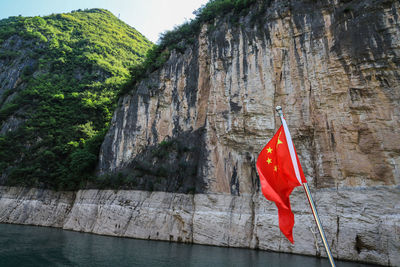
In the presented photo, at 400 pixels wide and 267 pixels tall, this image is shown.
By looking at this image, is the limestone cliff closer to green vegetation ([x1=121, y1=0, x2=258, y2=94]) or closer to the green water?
green vegetation ([x1=121, y1=0, x2=258, y2=94])

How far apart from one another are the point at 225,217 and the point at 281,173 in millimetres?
14284

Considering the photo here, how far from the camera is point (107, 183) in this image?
2594 cm

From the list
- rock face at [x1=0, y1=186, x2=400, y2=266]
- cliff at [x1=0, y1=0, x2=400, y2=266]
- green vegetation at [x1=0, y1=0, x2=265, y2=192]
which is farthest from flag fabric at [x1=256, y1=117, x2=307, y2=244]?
green vegetation at [x1=0, y1=0, x2=265, y2=192]

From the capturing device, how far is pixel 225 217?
1930 centimetres

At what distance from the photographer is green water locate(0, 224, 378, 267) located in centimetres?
1262

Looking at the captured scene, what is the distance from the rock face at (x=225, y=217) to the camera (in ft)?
48.9

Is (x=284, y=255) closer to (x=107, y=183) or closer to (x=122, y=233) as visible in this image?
(x=122, y=233)

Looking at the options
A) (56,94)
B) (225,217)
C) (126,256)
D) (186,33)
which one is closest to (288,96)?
(225,217)

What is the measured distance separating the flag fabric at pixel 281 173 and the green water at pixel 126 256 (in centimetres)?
869

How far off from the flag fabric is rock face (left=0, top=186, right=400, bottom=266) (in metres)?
10.1

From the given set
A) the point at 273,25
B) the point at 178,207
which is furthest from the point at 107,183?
the point at 273,25

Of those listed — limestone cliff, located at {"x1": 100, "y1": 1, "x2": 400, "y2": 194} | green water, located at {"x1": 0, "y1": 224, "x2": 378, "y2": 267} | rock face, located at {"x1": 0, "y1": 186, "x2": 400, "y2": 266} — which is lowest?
green water, located at {"x1": 0, "y1": 224, "x2": 378, "y2": 267}

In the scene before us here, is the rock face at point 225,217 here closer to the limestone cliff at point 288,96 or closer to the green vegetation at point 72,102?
the limestone cliff at point 288,96

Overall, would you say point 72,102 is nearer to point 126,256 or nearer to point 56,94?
point 56,94
